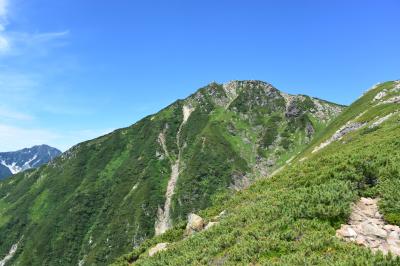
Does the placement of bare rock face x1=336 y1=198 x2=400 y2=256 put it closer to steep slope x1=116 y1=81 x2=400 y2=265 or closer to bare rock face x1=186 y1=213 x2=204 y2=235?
steep slope x1=116 y1=81 x2=400 y2=265

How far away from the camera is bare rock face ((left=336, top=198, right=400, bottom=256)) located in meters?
16.4

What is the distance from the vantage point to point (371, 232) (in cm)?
1727

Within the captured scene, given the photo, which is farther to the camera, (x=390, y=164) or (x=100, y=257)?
(x=100, y=257)

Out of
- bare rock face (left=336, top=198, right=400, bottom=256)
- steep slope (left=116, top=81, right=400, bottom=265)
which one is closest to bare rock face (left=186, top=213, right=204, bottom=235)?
steep slope (left=116, top=81, right=400, bottom=265)

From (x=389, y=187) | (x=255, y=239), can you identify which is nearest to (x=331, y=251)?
(x=255, y=239)

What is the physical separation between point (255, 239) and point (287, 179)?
12.8 metres

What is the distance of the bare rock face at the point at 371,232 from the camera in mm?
16359

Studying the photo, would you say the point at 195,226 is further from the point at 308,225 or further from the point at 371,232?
the point at 371,232

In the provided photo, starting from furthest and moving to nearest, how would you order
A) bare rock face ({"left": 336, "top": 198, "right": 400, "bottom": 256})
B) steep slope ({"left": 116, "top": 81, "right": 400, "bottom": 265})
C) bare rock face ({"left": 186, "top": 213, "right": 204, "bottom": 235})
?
1. bare rock face ({"left": 186, "top": 213, "right": 204, "bottom": 235})
2. bare rock face ({"left": 336, "top": 198, "right": 400, "bottom": 256})
3. steep slope ({"left": 116, "top": 81, "right": 400, "bottom": 265})

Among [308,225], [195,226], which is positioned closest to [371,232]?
[308,225]

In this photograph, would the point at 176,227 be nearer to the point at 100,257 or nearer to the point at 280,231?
the point at 280,231

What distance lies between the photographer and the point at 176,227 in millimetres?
32062

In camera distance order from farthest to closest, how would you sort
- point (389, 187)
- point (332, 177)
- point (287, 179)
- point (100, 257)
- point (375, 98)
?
point (100, 257) → point (375, 98) → point (287, 179) → point (332, 177) → point (389, 187)

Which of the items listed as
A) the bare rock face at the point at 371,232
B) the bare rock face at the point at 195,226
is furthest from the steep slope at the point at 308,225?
the bare rock face at the point at 195,226
